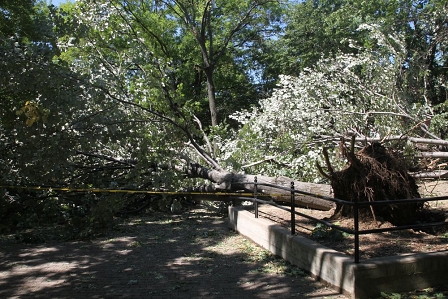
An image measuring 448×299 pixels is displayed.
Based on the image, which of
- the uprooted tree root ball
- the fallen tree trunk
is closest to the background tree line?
the fallen tree trunk

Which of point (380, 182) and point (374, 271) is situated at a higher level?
point (380, 182)

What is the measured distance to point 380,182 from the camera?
674cm

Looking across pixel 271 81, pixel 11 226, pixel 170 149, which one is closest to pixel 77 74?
pixel 170 149

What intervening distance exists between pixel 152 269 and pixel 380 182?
3698mm

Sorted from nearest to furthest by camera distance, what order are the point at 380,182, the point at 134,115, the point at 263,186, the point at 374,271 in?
the point at 374,271 → the point at 380,182 → the point at 134,115 → the point at 263,186

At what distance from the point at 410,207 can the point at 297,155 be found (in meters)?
3.78

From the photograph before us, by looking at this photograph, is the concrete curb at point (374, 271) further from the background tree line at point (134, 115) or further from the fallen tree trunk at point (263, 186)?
the background tree line at point (134, 115)

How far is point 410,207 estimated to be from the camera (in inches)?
269

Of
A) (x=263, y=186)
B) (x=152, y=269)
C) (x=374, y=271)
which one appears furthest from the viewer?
(x=263, y=186)

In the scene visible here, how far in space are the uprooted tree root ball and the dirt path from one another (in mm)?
1705

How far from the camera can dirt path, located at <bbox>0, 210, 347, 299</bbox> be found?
5047 mm

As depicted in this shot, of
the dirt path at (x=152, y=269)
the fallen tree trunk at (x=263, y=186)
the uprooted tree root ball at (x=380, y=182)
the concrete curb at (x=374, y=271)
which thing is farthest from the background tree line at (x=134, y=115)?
the concrete curb at (x=374, y=271)

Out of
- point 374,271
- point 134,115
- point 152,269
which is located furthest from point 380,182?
point 134,115

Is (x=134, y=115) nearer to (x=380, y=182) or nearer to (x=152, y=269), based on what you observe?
(x=152, y=269)
